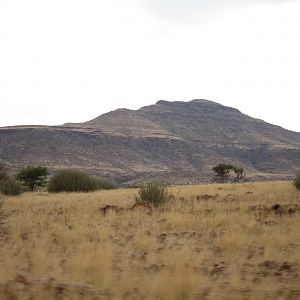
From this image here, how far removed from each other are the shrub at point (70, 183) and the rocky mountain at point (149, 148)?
46.2 m

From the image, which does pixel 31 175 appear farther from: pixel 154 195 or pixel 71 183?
pixel 154 195

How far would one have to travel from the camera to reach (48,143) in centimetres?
11250

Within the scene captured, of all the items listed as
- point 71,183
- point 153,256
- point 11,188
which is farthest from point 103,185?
point 153,256

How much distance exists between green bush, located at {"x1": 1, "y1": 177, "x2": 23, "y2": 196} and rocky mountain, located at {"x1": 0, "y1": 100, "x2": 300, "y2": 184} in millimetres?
48425

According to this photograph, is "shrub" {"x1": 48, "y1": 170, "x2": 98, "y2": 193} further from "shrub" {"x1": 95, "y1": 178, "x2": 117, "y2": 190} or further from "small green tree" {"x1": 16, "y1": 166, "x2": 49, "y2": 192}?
"small green tree" {"x1": 16, "y1": 166, "x2": 49, "y2": 192}

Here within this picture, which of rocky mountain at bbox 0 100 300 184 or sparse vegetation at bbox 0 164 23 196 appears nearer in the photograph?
sparse vegetation at bbox 0 164 23 196

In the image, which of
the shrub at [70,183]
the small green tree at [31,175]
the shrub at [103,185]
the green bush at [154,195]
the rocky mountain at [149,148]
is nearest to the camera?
the green bush at [154,195]

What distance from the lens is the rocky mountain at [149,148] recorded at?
101438 mm

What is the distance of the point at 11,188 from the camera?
34.8m

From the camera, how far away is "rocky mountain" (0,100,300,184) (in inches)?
3994

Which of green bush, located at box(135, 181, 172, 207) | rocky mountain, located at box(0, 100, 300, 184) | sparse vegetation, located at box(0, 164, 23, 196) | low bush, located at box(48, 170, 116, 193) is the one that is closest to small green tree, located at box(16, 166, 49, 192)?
sparse vegetation, located at box(0, 164, 23, 196)

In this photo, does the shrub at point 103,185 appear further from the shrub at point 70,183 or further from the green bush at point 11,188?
the green bush at point 11,188

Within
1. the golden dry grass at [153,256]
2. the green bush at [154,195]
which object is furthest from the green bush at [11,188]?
the golden dry grass at [153,256]

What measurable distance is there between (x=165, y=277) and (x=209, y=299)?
3.58 ft
